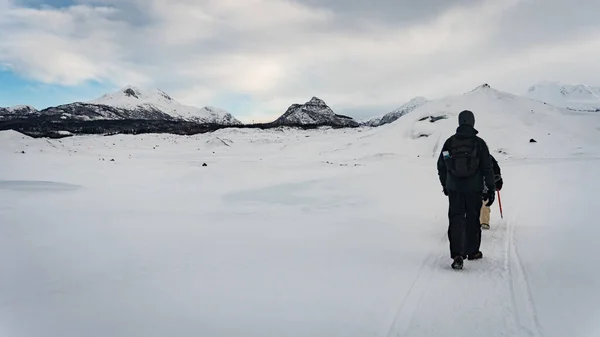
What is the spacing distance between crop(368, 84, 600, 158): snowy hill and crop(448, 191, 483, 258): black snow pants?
98.1 ft

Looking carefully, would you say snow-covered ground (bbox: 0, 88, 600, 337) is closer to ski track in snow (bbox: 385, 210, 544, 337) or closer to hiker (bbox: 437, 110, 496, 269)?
ski track in snow (bbox: 385, 210, 544, 337)

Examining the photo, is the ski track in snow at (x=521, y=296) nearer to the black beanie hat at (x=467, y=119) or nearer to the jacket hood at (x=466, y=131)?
the jacket hood at (x=466, y=131)

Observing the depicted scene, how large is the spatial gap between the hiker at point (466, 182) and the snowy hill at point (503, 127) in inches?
1177

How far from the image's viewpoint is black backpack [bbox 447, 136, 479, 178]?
5941 millimetres

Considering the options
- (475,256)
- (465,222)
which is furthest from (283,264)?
(475,256)

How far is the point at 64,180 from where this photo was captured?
1526 cm

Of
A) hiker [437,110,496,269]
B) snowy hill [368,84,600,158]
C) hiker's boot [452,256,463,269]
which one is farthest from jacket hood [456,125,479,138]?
snowy hill [368,84,600,158]

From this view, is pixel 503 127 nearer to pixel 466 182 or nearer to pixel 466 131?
pixel 466 131

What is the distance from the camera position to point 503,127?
3778cm

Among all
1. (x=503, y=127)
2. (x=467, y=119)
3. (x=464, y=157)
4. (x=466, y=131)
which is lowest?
(x=464, y=157)

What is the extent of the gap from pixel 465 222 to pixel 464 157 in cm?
99

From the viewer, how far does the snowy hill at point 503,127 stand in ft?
113

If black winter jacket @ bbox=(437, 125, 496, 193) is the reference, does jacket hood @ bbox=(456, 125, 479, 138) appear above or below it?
above

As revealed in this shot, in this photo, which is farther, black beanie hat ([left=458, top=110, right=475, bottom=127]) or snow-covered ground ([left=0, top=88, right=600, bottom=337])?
black beanie hat ([left=458, top=110, right=475, bottom=127])
